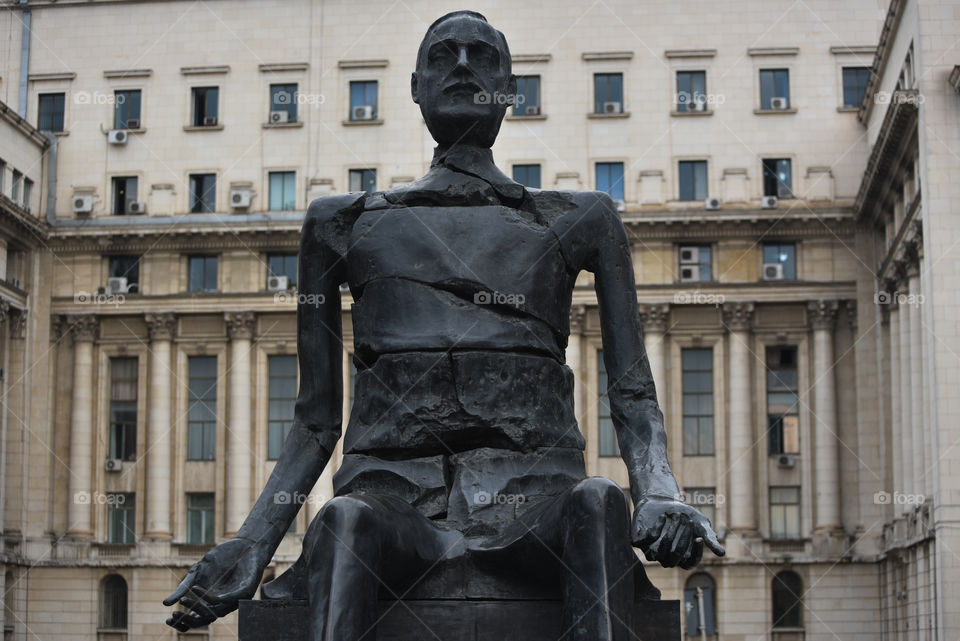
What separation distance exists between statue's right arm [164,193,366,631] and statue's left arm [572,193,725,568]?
36.8 inches

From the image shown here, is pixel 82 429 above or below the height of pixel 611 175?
below

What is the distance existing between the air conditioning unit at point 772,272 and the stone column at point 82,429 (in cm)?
2411

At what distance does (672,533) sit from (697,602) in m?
52.8

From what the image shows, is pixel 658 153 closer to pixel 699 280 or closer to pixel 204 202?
pixel 699 280

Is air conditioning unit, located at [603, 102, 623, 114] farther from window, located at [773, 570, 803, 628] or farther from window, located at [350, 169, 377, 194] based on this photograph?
window, located at [773, 570, 803, 628]

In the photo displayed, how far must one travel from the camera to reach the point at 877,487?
5744 cm

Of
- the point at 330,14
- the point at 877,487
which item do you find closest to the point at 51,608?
the point at 330,14

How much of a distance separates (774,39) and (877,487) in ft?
53.5

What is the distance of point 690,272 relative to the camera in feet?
196

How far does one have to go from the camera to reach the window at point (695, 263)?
59750 millimetres

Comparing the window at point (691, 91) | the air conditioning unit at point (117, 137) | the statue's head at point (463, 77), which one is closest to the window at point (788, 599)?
the window at point (691, 91)

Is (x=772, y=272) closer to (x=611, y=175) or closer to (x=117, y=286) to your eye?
(x=611, y=175)

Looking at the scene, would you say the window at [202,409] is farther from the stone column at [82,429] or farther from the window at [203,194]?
the window at [203,194]

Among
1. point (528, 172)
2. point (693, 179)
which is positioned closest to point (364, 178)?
point (528, 172)
